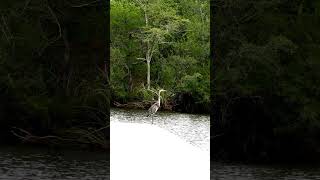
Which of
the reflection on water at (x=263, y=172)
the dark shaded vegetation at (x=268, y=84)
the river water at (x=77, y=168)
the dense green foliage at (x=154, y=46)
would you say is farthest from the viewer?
the dense green foliage at (x=154, y=46)

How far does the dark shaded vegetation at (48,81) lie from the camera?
74.5ft

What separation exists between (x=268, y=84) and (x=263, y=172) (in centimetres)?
401

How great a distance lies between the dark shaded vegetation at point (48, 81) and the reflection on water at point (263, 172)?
4569mm

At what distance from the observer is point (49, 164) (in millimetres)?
18188

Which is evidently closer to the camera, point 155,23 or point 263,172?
point 263,172

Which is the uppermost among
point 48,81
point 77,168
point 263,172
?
point 48,81

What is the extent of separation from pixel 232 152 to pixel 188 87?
54.7 ft

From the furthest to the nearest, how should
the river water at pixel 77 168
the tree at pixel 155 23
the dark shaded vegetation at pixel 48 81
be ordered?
the tree at pixel 155 23, the dark shaded vegetation at pixel 48 81, the river water at pixel 77 168

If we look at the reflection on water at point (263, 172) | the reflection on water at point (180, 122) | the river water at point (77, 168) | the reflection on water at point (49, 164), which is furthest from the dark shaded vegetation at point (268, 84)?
the reflection on water at point (49, 164)

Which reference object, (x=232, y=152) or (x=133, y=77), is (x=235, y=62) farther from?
(x=133, y=77)

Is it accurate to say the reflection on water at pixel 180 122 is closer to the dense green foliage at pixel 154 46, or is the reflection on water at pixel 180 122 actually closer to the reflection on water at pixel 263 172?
the dense green foliage at pixel 154 46

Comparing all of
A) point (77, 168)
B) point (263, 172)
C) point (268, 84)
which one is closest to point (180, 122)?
point (268, 84)

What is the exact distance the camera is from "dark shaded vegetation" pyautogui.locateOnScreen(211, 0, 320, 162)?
2131 centimetres

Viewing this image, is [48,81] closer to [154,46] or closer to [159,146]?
[159,146]
